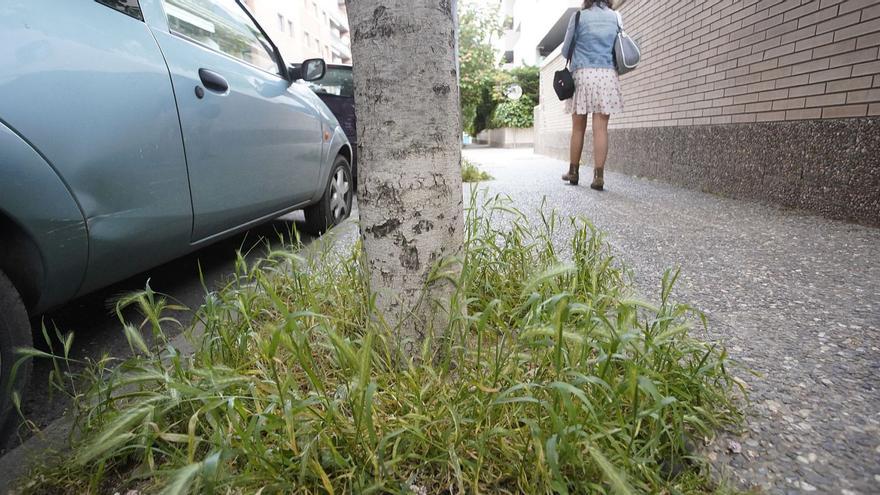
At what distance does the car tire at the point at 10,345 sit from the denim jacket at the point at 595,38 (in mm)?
5524

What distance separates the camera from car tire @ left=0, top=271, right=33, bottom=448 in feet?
4.45

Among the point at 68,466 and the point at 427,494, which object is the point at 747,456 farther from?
the point at 68,466

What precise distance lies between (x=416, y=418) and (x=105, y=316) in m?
2.10

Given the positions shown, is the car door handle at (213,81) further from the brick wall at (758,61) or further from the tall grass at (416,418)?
the brick wall at (758,61)

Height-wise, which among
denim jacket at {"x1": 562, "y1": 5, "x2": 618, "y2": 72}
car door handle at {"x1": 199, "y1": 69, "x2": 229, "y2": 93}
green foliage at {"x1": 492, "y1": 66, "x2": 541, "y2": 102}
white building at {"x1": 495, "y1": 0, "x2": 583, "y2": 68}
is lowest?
car door handle at {"x1": 199, "y1": 69, "x2": 229, "y2": 93}

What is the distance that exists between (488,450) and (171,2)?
2.55 m

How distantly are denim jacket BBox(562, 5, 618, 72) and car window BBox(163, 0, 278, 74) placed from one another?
11.7 feet

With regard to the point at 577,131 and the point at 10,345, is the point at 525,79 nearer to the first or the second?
the point at 577,131

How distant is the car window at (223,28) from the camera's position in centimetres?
248

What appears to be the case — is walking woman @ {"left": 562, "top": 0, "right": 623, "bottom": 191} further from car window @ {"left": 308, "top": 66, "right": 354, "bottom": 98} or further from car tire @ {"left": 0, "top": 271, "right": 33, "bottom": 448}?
car tire @ {"left": 0, "top": 271, "right": 33, "bottom": 448}

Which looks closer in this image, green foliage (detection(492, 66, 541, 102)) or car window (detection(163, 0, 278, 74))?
car window (detection(163, 0, 278, 74))

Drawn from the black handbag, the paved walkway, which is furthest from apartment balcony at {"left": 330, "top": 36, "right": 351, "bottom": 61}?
the paved walkway

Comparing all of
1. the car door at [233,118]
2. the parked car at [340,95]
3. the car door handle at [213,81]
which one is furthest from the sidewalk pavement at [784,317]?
the parked car at [340,95]

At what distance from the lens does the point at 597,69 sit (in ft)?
18.2
